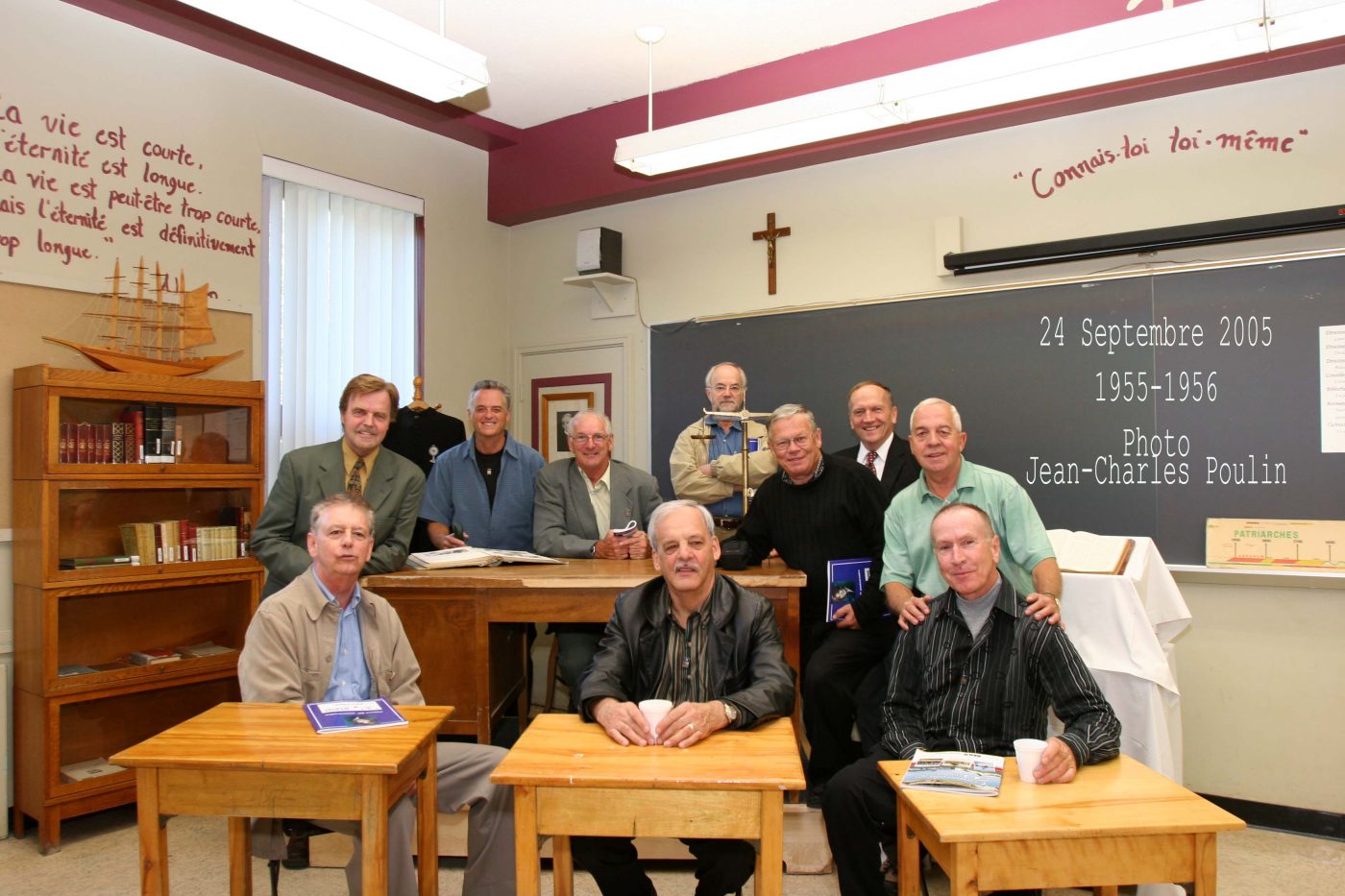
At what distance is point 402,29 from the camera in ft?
9.84

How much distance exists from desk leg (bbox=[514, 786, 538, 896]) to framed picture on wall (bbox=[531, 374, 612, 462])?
3.73 m

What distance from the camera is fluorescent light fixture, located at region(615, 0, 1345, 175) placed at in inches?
109

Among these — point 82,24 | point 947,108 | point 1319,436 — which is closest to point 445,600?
point 947,108

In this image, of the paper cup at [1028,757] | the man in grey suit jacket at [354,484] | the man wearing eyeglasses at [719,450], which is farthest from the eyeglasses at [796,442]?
the paper cup at [1028,757]

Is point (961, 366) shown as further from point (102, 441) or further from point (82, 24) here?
point (82, 24)

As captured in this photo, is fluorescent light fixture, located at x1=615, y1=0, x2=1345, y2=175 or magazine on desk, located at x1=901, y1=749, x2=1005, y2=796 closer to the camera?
magazine on desk, located at x1=901, y1=749, x2=1005, y2=796

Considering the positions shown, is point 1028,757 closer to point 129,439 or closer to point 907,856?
point 907,856

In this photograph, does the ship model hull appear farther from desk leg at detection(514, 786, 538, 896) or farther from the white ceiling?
desk leg at detection(514, 786, 538, 896)

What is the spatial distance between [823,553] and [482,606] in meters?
1.19

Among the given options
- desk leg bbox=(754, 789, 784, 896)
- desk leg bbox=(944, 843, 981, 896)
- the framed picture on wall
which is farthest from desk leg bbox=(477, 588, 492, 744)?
the framed picture on wall

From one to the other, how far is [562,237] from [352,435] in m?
2.64

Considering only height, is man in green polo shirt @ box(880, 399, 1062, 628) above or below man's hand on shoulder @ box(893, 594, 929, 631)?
above

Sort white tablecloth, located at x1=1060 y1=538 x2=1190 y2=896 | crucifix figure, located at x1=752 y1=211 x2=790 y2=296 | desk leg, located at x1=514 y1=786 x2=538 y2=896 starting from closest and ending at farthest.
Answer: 1. desk leg, located at x1=514 y1=786 x2=538 y2=896
2. white tablecloth, located at x1=1060 y1=538 x2=1190 y2=896
3. crucifix figure, located at x1=752 y1=211 x2=790 y2=296

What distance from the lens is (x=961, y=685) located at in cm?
241
